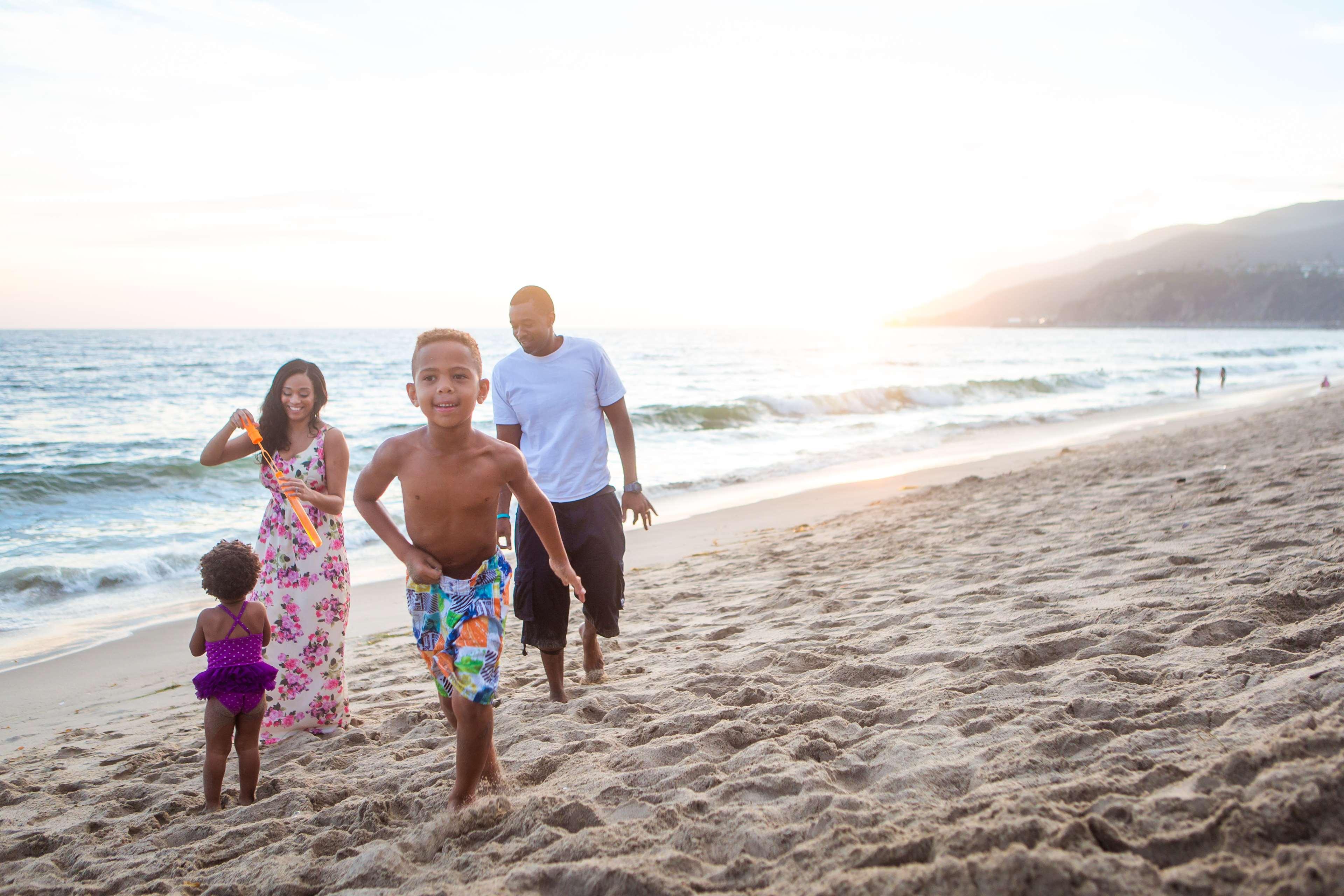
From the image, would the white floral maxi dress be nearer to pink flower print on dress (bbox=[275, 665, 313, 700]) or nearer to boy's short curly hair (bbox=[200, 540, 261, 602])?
pink flower print on dress (bbox=[275, 665, 313, 700])

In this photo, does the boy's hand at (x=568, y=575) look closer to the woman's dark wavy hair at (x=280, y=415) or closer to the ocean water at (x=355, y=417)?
the woman's dark wavy hair at (x=280, y=415)

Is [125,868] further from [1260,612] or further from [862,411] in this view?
[862,411]

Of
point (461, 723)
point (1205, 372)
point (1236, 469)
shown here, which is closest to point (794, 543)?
point (1236, 469)

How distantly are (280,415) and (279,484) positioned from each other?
1.15ft

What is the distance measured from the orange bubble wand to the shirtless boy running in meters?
1.09

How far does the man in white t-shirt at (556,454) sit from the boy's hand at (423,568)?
3.77ft

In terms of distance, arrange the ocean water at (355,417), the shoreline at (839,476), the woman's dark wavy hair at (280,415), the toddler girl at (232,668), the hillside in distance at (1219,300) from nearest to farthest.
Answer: the toddler girl at (232,668)
the woman's dark wavy hair at (280,415)
the shoreline at (839,476)
the ocean water at (355,417)
the hillside in distance at (1219,300)

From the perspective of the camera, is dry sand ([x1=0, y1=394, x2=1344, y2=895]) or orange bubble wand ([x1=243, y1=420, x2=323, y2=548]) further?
orange bubble wand ([x1=243, y1=420, x2=323, y2=548])

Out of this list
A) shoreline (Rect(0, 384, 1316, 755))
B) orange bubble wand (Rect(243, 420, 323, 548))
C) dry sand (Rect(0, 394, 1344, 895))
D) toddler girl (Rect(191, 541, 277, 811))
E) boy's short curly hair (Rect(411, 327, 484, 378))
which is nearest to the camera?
dry sand (Rect(0, 394, 1344, 895))

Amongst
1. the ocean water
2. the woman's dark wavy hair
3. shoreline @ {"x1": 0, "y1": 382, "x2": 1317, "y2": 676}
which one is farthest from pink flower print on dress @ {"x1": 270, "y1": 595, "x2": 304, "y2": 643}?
the ocean water

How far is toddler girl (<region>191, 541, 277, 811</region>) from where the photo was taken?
10.7ft

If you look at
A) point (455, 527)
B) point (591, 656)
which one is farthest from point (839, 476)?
point (455, 527)

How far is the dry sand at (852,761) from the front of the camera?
6.71 ft

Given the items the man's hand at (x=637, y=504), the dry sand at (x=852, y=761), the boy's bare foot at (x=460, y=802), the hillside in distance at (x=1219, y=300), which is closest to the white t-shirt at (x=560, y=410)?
the man's hand at (x=637, y=504)
